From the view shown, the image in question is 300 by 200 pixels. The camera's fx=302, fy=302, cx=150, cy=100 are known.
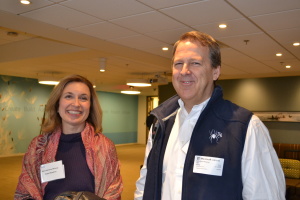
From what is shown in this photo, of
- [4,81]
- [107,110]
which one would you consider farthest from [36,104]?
[107,110]


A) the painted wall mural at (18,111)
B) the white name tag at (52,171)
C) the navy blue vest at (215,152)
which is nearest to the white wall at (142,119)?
the painted wall mural at (18,111)

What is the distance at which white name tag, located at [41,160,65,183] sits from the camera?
6.93ft

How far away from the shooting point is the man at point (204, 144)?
136cm

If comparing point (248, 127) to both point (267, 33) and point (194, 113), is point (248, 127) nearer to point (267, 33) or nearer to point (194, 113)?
point (194, 113)

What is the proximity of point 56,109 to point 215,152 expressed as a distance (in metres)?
1.44

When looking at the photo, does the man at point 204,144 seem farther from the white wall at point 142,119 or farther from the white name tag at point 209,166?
the white wall at point 142,119

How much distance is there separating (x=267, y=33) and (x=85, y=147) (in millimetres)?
3812

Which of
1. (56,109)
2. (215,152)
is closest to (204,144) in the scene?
(215,152)

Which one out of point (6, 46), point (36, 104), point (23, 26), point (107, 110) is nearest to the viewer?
point (23, 26)

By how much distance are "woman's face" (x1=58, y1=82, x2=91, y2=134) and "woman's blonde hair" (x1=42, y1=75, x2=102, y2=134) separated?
1.4 inches

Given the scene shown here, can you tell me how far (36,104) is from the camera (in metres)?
12.5

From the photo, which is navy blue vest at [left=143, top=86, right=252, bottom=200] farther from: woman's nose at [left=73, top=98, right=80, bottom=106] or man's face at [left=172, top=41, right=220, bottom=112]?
woman's nose at [left=73, top=98, right=80, bottom=106]

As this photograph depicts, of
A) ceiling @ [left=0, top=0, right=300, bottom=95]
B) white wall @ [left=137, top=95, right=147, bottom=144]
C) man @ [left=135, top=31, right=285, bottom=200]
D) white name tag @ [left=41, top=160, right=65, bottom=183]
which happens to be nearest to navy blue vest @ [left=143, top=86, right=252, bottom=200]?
man @ [left=135, top=31, right=285, bottom=200]

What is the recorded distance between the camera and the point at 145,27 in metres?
4.64
